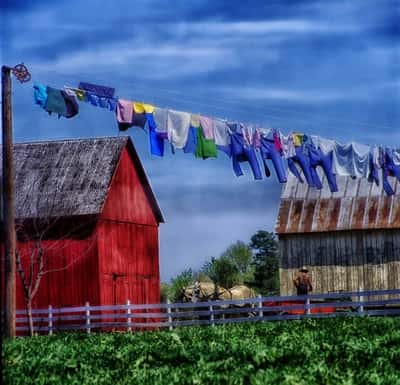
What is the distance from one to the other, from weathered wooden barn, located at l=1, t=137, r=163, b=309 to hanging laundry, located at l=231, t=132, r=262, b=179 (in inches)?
347

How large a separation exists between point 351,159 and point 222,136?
488cm

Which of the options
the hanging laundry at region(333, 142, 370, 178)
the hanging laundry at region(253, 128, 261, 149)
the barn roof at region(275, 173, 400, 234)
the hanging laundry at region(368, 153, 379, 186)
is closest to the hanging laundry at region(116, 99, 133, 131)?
the hanging laundry at region(253, 128, 261, 149)

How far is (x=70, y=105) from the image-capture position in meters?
22.2

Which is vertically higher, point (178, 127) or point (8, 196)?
point (178, 127)

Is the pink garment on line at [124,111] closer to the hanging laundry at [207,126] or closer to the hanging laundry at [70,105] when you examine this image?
the hanging laundry at [70,105]

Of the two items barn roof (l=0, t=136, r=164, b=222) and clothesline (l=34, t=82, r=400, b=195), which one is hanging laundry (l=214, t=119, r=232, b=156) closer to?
clothesline (l=34, t=82, r=400, b=195)

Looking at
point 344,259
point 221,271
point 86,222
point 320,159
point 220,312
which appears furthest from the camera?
point 221,271

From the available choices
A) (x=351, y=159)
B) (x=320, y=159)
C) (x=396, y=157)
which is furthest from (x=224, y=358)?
(x=396, y=157)

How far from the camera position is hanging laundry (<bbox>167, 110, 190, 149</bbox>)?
916 inches

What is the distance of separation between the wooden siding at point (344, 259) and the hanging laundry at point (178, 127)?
15158 mm

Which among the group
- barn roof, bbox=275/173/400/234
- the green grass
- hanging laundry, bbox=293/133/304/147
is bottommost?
the green grass

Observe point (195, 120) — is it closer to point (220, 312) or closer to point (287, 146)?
point (287, 146)

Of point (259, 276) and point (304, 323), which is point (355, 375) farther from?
point (259, 276)

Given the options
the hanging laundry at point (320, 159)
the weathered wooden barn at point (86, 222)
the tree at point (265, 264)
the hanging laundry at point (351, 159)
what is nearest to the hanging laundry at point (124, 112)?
the hanging laundry at point (320, 159)
